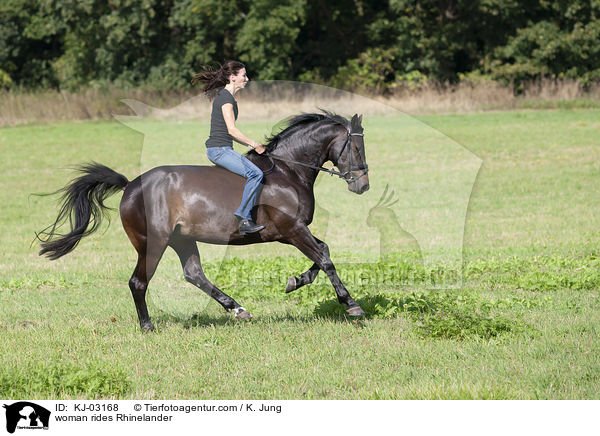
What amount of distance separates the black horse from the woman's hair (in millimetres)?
889

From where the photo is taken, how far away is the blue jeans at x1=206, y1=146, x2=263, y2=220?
28.6ft

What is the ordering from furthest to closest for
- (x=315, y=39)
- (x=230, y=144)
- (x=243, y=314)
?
1. (x=315, y=39)
2. (x=243, y=314)
3. (x=230, y=144)

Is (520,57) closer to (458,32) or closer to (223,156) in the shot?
(458,32)

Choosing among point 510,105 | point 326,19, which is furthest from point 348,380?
point 326,19

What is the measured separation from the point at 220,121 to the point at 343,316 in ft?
8.88

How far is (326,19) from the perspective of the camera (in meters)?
50.6

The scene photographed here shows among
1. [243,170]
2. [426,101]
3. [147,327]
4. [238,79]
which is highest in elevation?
[238,79]

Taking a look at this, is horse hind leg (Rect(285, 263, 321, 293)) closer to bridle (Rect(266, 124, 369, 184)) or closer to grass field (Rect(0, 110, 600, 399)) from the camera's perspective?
grass field (Rect(0, 110, 600, 399))

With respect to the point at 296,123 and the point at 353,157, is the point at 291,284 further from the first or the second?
the point at 296,123

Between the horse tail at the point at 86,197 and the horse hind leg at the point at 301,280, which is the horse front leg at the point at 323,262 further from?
the horse tail at the point at 86,197

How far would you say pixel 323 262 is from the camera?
28.6 ft
